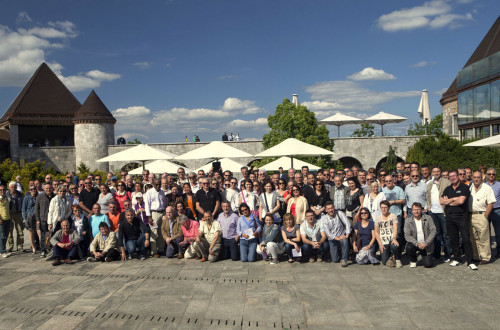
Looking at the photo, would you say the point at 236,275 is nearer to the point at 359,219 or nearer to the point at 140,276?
the point at 140,276

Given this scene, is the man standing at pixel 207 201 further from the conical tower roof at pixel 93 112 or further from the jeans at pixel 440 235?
the conical tower roof at pixel 93 112

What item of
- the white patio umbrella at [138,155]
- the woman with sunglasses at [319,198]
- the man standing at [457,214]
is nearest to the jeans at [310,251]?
the woman with sunglasses at [319,198]

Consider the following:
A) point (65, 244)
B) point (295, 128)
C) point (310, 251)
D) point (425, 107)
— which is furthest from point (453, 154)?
point (65, 244)

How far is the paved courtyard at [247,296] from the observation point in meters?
5.63

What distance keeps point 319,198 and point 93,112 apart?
32.3m

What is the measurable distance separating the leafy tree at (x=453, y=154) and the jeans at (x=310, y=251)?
1723cm

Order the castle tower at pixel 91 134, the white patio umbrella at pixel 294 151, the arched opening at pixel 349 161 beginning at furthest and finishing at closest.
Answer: the arched opening at pixel 349 161 → the castle tower at pixel 91 134 → the white patio umbrella at pixel 294 151

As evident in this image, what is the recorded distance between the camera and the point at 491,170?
28.6 feet

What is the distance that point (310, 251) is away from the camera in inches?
349

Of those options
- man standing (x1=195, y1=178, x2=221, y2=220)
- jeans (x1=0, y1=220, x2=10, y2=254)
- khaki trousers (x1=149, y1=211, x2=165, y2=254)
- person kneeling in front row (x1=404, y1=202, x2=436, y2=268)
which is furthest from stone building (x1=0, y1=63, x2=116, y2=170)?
person kneeling in front row (x1=404, y1=202, x2=436, y2=268)

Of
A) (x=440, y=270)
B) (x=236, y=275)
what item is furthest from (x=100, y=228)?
(x=440, y=270)

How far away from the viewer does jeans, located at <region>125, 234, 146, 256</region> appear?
9.52m

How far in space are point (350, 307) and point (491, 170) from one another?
16.1ft

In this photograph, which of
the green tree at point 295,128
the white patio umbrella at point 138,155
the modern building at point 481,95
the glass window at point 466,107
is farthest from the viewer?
the green tree at point 295,128
